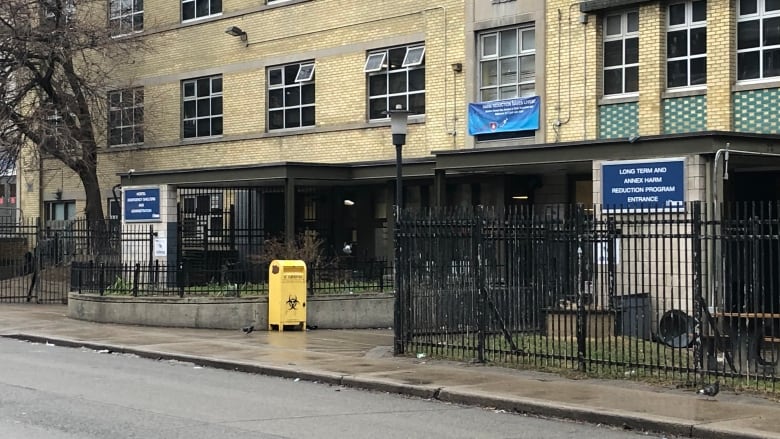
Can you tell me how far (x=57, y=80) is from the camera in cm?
3016

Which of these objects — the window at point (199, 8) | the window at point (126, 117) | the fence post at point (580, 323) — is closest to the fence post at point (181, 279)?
the fence post at point (580, 323)

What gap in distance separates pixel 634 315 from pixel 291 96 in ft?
57.2

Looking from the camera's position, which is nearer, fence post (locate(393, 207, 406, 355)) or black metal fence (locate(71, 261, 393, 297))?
fence post (locate(393, 207, 406, 355))

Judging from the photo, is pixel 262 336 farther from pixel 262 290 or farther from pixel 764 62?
pixel 764 62

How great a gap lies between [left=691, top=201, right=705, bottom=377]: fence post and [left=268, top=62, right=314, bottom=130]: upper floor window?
17.6 meters

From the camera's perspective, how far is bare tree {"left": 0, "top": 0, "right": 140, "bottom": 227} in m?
28.1

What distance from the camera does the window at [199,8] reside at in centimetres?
3034

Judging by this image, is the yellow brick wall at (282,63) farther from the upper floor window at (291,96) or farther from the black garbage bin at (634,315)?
the black garbage bin at (634,315)

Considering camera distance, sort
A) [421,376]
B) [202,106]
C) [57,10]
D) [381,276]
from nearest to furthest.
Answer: [421,376]
[381,276]
[57,10]
[202,106]

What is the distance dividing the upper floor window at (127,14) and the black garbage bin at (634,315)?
23.4m

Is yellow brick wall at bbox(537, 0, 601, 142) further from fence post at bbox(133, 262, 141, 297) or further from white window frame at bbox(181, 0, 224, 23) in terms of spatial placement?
white window frame at bbox(181, 0, 224, 23)

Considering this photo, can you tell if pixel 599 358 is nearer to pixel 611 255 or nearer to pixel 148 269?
pixel 611 255

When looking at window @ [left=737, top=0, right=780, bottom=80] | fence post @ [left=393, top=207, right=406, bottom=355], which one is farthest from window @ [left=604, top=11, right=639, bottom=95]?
fence post @ [left=393, top=207, right=406, bottom=355]

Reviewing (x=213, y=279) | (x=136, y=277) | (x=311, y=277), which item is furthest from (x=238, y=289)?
(x=136, y=277)
